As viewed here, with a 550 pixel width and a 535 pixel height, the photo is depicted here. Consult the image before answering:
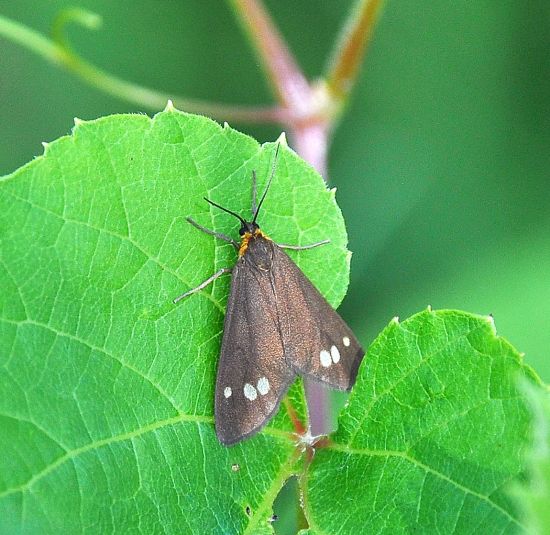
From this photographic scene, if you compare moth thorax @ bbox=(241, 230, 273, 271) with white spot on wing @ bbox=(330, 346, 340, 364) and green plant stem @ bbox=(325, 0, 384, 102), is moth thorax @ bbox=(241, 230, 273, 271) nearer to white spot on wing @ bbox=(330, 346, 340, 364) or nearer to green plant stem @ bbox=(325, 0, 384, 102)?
white spot on wing @ bbox=(330, 346, 340, 364)

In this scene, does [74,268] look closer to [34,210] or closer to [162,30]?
[34,210]

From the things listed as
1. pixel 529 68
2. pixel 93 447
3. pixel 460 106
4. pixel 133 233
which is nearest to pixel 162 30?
pixel 460 106

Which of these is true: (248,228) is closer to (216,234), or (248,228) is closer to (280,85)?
(216,234)

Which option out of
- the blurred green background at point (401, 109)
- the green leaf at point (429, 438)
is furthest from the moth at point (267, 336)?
the blurred green background at point (401, 109)

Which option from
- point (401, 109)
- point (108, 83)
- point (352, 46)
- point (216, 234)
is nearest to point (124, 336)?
point (216, 234)

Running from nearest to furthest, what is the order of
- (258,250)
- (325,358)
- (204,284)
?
(204,284), (258,250), (325,358)

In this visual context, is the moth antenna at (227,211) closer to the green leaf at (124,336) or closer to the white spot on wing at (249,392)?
the green leaf at (124,336)
